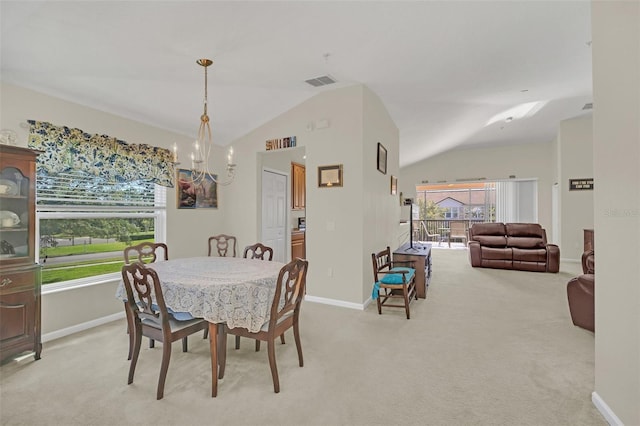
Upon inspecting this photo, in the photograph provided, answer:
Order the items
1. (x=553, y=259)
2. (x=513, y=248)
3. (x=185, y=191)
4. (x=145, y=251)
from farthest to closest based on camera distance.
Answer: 1. (x=513, y=248)
2. (x=553, y=259)
3. (x=185, y=191)
4. (x=145, y=251)

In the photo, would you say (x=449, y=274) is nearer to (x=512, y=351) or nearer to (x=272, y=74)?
(x=512, y=351)

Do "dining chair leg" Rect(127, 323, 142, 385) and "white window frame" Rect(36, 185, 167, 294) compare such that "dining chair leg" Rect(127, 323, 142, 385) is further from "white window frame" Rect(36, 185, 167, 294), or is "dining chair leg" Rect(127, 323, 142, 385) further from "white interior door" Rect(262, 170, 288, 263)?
"white interior door" Rect(262, 170, 288, 263)

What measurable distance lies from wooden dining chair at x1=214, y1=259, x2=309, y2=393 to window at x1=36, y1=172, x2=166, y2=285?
219 centimetres

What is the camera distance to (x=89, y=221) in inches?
130

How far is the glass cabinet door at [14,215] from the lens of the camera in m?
2.38

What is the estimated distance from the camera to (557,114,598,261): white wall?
668 cm

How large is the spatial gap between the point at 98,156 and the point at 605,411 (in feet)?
15.5

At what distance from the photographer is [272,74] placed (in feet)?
10.7

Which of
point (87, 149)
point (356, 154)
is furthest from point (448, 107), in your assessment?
point (87, 149)

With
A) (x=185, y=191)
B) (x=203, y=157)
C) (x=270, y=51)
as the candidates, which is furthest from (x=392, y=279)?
(x=185, y=191)

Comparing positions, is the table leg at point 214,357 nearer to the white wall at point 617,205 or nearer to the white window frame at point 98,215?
the white window frame at point 98,215

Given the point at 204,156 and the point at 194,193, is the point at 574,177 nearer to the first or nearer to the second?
the point at 204,156

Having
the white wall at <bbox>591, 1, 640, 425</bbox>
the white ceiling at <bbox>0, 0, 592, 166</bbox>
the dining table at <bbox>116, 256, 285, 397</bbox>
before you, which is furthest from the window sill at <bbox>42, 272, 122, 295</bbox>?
the white wall at <bbox>591, 1, 640, 425</bbox>

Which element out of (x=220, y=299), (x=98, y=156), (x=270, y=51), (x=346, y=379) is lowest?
(x=346, y=379)
